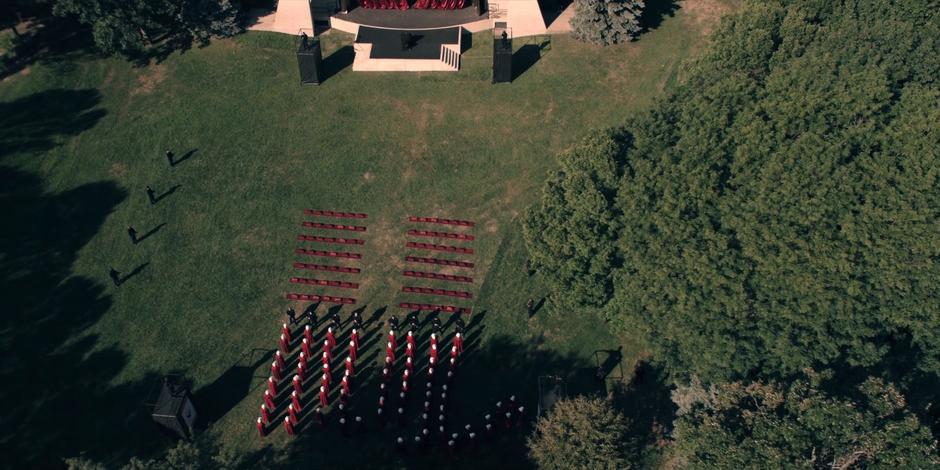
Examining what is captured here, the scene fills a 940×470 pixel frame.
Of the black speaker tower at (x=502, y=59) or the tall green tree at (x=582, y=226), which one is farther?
the black speaker tower at (x=502, y=59)

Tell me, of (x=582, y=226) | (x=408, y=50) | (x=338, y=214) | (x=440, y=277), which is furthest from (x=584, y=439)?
(x=408, y=50)

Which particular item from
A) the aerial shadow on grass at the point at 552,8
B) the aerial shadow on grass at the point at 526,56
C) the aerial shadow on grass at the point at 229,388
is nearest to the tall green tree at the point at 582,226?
the aerial shadow on grass at the point at 229,388

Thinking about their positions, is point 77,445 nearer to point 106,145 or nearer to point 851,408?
point 106,145

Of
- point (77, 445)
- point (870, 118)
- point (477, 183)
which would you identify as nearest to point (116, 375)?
point (77, 445)

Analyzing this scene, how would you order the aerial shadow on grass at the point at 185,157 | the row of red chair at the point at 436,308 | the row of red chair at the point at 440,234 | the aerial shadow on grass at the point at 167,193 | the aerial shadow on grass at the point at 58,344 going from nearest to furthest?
the aerial shadow on grass at the point at 58,344 → the row of red chair at the point at 436,308 → the row of red chair at the point at 440,234 → the aerial shadow on grass at the point at 167,193 → the aerial shadow on grass at the point at 185,157

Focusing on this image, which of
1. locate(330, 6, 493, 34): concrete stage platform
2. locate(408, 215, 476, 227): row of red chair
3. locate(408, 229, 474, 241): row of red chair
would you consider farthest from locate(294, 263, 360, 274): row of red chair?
locate(330, 6, 493, 34): concrete stage platform

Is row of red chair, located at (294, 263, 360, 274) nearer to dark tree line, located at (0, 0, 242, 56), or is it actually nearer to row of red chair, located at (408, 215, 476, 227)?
row of red chair, located at (408, 215, 476, 227)

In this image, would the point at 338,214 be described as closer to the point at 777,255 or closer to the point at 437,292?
the point at 437,292

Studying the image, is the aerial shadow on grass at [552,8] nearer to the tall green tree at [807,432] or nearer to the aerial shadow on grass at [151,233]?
the aerial shadow on grass at [151,233]
